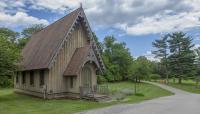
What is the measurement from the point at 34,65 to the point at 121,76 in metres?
45.3

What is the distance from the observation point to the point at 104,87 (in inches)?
1030

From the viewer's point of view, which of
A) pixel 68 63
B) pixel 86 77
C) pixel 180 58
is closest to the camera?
pixel 68 63

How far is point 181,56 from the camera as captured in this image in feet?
211

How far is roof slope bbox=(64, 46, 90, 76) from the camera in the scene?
80.3ft

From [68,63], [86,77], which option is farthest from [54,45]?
[86,77]

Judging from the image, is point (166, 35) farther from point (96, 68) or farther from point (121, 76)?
point (96, 68)

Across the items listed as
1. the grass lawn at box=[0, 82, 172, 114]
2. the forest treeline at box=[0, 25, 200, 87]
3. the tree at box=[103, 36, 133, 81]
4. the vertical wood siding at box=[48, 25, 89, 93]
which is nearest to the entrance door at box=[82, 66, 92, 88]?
the vertical wood siding at box=[48, 25, 89, 93]

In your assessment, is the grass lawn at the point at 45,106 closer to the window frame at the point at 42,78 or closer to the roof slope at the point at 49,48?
the window frame at the point at 42,78

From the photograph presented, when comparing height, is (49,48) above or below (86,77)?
above

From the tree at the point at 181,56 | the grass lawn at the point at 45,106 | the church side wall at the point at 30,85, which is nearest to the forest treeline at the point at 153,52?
the tree at the point at 181,56

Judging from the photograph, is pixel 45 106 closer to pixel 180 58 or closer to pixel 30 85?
pixel 30 85

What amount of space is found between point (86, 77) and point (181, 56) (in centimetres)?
4326

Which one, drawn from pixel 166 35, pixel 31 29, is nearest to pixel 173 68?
pixel 166 35

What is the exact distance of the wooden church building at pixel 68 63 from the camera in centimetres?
2473
